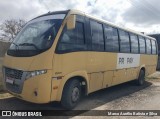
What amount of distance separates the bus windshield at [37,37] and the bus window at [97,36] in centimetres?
159

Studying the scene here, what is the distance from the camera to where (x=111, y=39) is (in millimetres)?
9680

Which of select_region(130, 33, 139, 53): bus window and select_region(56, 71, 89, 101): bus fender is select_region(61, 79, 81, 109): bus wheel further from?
select_region(130, 33, 139, 53): bus window

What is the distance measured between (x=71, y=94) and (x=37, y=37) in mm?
1949

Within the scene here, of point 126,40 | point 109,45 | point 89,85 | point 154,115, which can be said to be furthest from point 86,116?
point 126,40

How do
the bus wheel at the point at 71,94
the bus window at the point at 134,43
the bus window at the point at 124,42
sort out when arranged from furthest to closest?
the bus window at the point at 134,43
the bus window at the point at 124,42
the bus wheel at the point at 71,94

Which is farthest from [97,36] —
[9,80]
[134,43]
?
[134,43]

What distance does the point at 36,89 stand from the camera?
6.11m

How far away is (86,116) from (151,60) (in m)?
10.0

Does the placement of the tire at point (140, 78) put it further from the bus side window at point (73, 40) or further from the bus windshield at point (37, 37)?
the bus windshield at point (37, 37)

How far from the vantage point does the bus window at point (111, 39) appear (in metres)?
9.26

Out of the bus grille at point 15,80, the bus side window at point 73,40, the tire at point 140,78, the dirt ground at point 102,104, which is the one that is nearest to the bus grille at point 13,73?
the bus grille at point 15,80

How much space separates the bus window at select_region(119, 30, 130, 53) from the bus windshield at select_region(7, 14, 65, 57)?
4.36 metres

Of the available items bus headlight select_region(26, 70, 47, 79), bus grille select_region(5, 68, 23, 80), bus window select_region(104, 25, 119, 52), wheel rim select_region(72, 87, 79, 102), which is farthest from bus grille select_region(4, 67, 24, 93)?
bus window select_region(104, 25, 119, 52)

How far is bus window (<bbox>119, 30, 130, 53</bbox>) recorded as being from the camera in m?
10.7
